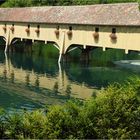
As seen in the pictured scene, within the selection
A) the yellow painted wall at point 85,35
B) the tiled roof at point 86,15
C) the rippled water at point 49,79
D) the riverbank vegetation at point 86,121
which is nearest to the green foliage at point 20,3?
the tiled roof at point 86,15

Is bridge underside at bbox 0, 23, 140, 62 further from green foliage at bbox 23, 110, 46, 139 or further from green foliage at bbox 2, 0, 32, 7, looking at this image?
green foliage at bbox 2, 0, 32, 7

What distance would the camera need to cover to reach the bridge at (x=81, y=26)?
121 feet

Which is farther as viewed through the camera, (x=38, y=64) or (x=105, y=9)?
(x=38, y=64)

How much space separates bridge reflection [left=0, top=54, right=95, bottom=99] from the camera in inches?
1228

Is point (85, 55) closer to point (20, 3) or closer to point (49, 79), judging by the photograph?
point (49, 79)

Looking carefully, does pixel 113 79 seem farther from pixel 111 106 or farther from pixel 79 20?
pixel 111 106

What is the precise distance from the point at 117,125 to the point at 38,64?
31785mm

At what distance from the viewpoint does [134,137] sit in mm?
14750

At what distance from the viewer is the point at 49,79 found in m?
36.6

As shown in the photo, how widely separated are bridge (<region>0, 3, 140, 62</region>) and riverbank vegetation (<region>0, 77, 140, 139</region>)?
20.4 metres

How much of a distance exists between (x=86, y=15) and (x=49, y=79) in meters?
9.90

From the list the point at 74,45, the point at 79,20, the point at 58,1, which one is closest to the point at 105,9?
the point at 79,20

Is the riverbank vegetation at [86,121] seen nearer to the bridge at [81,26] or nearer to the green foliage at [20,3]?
the bridge at [81,26]

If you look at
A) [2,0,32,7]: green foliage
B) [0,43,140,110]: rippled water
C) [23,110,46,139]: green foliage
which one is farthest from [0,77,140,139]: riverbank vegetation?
[2,0,32,7]: green foliage
